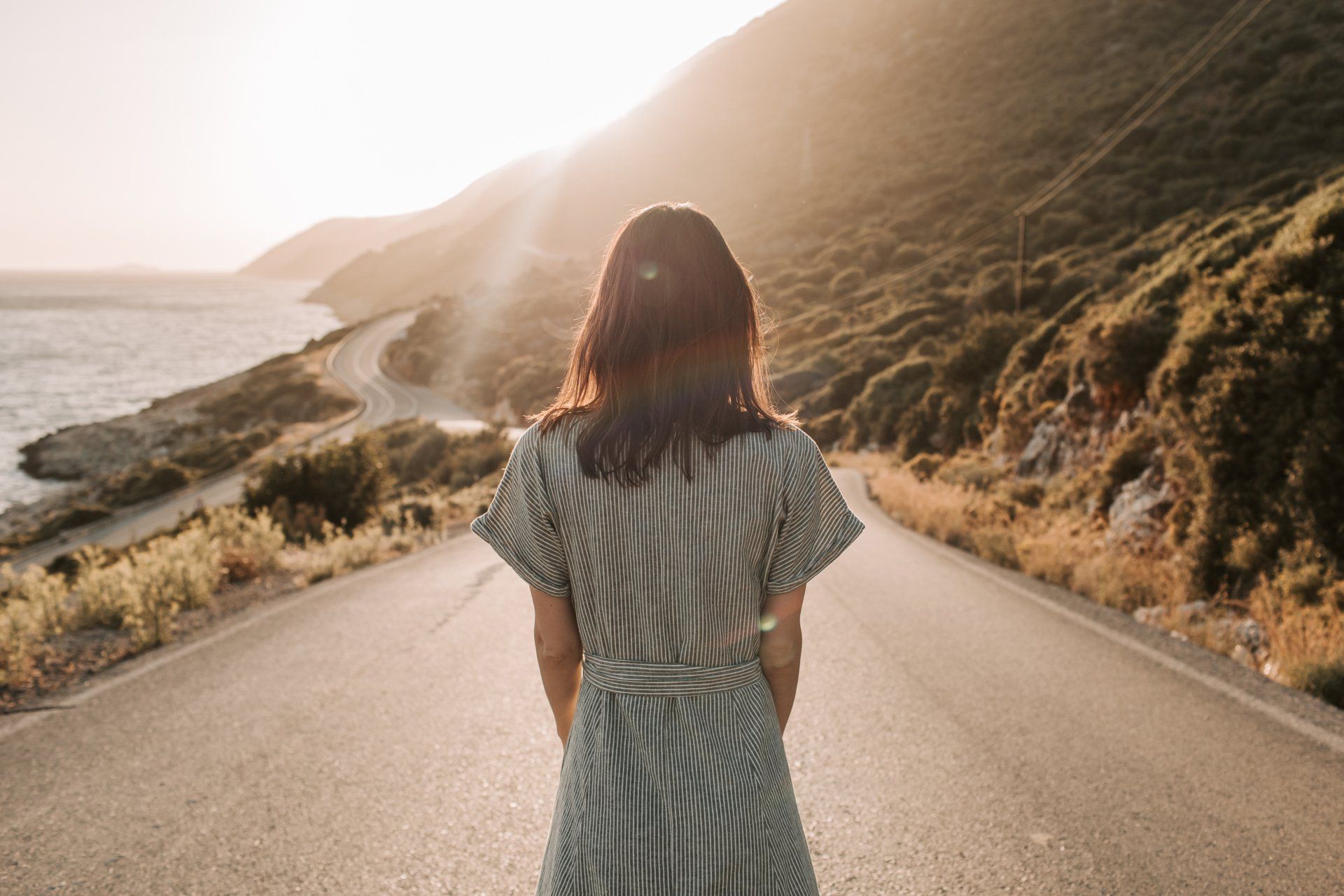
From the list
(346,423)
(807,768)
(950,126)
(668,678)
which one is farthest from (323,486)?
(950,126)

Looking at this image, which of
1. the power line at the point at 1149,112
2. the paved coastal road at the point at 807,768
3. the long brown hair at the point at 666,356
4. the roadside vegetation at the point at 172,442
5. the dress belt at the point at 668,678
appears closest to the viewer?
the long brown hair at the point at 666,356

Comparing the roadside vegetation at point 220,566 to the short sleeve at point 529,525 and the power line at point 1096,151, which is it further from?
the power line at point 1096,151

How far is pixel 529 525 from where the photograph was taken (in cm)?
160

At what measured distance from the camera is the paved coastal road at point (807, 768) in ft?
9.95

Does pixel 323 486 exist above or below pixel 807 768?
below

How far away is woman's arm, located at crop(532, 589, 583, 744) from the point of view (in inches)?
66.3

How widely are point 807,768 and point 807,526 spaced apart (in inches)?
105

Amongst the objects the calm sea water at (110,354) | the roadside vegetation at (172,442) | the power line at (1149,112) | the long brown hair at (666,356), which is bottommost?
the roadside vegetation at (172,442)

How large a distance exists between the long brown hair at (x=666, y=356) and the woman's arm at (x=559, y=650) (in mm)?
354

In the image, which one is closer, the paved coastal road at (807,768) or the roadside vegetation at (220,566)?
the paved coastal road at (807,768)

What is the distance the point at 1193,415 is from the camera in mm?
7695

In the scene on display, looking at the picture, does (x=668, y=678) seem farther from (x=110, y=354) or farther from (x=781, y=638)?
(x=110, y=354)

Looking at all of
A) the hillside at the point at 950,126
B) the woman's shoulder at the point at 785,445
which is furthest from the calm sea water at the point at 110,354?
the woman's shoulder at the point at 785,445

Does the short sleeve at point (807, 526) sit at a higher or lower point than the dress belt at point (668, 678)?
higher
